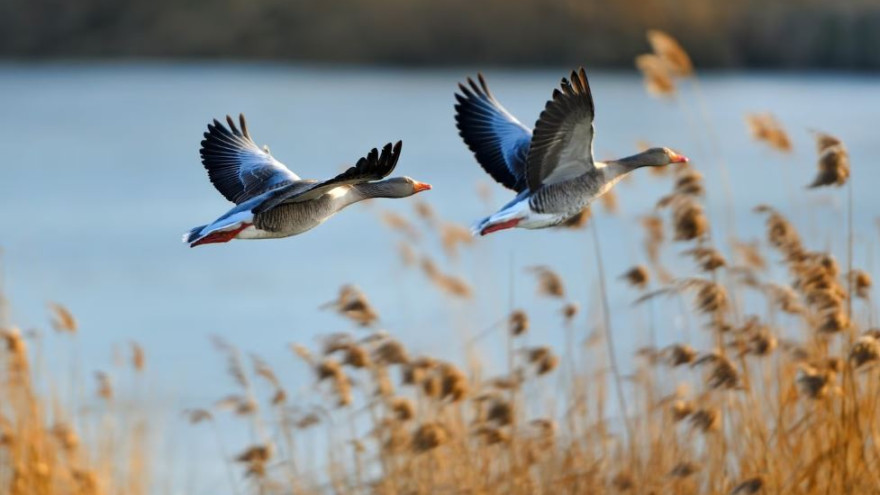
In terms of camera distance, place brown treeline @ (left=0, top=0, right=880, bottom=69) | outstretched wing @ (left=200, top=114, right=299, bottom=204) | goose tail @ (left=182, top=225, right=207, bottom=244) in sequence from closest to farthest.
A: goose tail @ (left=182, top=225, right=207, bottom=244) → outstretched wing @ (left=200, top=114, right=299, bottom=204) → brown treeline @ (left=0, top=0, right=880, bottom=69)

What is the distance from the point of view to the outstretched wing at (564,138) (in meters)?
3.02

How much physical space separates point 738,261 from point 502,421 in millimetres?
2150

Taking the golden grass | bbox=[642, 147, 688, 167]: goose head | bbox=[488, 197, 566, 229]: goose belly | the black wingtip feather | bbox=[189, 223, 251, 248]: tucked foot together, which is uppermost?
the black wingtip feather

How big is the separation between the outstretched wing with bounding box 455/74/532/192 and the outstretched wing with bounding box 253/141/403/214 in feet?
2.48

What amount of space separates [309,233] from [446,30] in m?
18.8

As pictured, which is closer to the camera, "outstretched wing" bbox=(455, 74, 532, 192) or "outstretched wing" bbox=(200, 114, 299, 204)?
"outstretched wing" bbox=(200, 114, 299, 204)

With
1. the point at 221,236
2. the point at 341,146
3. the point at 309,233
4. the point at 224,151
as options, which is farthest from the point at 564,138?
the point at 341,146

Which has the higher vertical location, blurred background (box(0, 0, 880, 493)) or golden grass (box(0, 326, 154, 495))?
blurred background (box(0, 0, 880, 493))

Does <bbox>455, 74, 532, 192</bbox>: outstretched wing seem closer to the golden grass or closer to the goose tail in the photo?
the goose tail

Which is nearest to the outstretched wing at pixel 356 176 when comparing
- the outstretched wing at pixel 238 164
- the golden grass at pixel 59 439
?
the outstretched wing at pixel 238 164

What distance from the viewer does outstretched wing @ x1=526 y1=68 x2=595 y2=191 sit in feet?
9.89

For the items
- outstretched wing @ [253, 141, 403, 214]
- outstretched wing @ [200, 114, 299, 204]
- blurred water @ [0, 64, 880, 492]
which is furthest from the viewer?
blurred water @ [0, 64, 880, 492]

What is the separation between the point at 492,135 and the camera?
377cm

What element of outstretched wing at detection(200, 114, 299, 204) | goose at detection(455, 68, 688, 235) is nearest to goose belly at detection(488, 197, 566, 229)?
goose at detection(455, 68, 688, 235)
